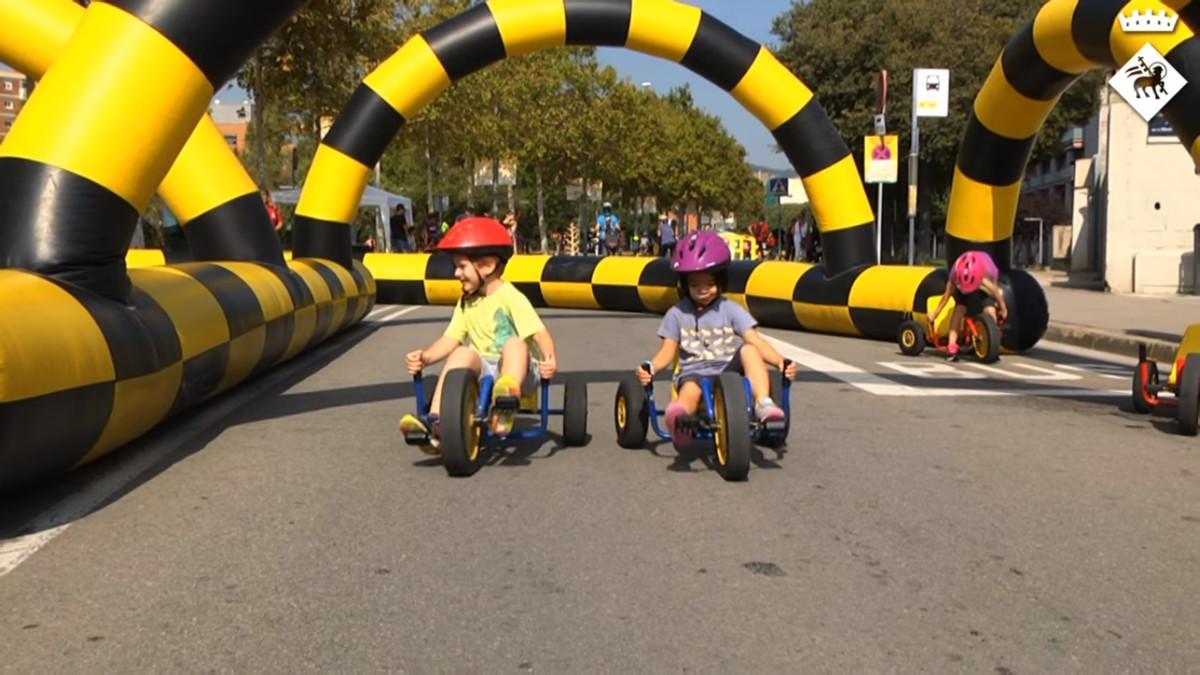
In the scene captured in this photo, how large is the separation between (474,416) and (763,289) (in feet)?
28.6

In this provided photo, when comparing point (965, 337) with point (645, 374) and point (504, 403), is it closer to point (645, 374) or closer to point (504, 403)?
point (645, 374)

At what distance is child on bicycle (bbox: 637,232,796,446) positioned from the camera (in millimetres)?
5828

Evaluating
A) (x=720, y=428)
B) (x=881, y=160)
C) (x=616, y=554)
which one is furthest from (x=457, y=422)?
(x=881, y=160)

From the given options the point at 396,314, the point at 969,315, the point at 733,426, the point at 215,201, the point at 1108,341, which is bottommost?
the point at 1108,341

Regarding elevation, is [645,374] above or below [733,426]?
above

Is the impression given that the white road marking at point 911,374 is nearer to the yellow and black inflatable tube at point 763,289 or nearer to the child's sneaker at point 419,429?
the yellow and black inflatable tube at point 763,289

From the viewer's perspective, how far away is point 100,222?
18.6 ft

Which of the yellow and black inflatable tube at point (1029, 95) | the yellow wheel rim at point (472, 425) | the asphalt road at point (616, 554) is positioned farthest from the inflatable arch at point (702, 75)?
the yellow wheel rim at point (472, 425)

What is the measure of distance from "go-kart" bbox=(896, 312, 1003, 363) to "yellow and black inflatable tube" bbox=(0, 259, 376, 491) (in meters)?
6.00

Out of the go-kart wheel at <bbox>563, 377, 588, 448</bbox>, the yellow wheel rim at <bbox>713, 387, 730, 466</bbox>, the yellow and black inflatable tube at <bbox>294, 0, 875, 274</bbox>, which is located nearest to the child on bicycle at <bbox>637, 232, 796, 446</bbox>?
the yellow wheel rim at <bbox>713, 387, 730, 466</bbox>

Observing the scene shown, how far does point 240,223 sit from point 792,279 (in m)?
6.33

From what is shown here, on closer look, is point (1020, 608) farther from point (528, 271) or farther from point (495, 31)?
point (528, 271)

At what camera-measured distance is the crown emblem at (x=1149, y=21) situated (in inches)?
327

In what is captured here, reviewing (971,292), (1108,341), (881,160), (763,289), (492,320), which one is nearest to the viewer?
(492,320)
